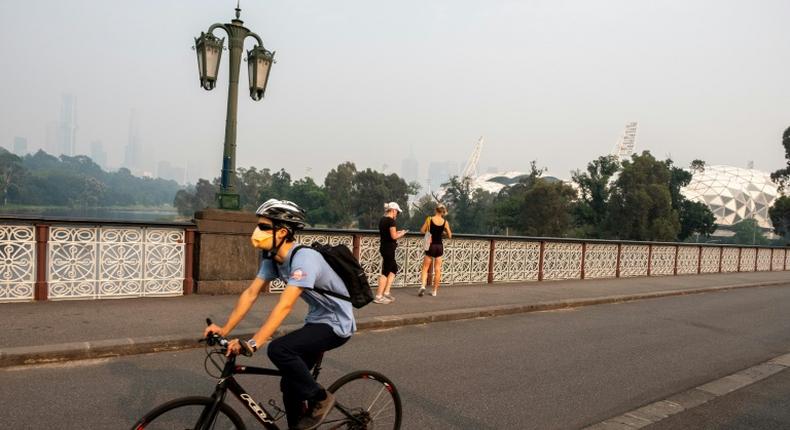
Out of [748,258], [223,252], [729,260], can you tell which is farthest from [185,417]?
[748,258]

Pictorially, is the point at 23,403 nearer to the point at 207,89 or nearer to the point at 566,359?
the point at 566,359

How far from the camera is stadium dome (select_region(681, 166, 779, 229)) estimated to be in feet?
401

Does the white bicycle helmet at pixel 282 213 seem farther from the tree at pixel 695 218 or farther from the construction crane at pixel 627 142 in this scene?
the construction crane at pixel 627 142

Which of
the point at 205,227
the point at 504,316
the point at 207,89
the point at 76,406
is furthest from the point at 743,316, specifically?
the point at 76,406

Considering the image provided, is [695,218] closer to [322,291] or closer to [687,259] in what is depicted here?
[687,259]

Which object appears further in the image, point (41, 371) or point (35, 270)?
point (35, 270)

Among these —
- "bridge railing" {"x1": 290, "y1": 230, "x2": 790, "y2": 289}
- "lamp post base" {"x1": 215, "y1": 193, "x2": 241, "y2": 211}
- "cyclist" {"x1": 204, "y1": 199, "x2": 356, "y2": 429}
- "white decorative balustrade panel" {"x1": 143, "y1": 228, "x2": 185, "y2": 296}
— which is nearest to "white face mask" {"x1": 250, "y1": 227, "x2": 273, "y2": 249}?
"cyclist" {"x1": 204, "y1": 199, "x2": 356, "y2": 429}

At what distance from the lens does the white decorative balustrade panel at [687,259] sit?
2173cm

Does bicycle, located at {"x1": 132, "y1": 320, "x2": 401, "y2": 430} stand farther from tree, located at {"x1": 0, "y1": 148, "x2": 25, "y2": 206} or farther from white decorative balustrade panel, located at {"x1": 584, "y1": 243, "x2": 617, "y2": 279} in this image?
tree, located at {"x1": 0, "y1": 148, "x2": 25, "y2": 206}

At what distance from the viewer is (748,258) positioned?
2625 centimetres

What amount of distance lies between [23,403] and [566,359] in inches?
216

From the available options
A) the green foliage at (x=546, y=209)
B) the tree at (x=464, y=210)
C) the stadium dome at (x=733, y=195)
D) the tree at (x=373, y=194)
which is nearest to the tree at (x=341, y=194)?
the tree at (x=373, y=194)

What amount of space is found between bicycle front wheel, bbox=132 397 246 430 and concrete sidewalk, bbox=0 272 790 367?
3.61 m

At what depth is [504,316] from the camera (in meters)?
10.1
